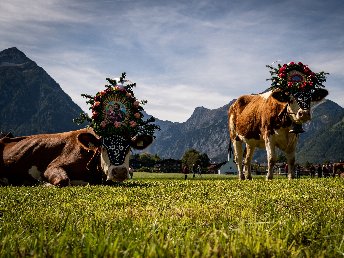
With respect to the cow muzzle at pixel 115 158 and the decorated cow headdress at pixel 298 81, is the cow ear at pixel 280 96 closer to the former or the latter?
the decorated cow headdress at pixel 298 81

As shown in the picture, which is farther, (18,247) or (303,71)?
(303,71)

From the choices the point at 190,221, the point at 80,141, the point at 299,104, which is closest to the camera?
the point at 190,221

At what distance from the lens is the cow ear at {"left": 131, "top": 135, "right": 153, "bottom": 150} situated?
37.4 feet

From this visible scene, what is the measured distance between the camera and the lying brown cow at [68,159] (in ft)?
35.1

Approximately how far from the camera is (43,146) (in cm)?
1226

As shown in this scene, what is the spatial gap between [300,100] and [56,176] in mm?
9267

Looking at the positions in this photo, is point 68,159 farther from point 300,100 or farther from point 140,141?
point 300,100

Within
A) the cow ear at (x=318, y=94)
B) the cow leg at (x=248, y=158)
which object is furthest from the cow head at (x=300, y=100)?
the cow leg at (x=248, y=158)

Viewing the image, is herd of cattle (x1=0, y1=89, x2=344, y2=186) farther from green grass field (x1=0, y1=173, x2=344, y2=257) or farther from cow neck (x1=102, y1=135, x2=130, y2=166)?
green grass field (x1=0, y1=173, x2=344, y2=257)

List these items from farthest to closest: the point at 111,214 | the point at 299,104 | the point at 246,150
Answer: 1. the point at 246,150
2. the point at 299,104
3. the point at 111,214

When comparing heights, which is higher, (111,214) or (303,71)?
(303,71)

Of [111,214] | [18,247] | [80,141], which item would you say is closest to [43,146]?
[80,141]

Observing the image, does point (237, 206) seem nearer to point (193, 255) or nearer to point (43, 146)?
point (193, 255)

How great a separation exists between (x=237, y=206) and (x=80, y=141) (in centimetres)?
728
